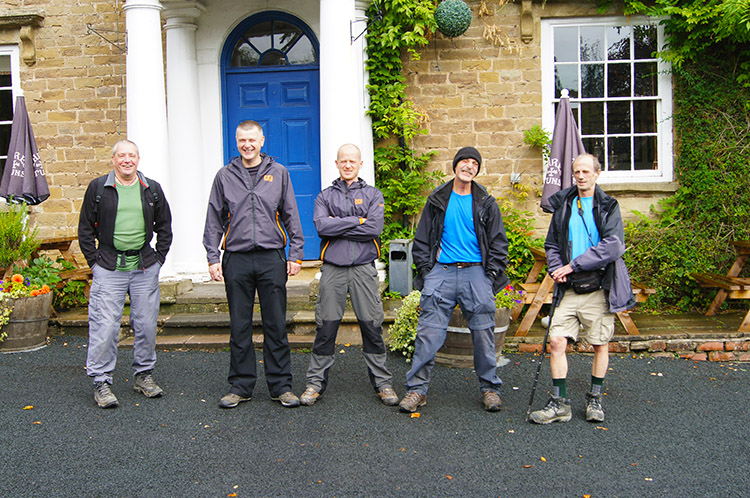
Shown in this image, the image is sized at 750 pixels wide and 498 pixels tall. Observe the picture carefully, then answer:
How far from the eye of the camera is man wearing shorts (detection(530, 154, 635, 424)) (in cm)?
432

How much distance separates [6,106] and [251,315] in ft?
19.5

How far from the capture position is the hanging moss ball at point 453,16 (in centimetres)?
730

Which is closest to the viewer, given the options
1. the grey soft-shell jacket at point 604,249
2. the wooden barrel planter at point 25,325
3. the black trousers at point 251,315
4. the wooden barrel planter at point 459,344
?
the grey soft-shell jacket at point 604,249

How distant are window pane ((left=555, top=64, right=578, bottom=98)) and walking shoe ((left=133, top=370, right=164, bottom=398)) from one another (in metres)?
5.70

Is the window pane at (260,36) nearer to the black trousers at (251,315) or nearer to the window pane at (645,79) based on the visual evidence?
the black trousers at (251,315)

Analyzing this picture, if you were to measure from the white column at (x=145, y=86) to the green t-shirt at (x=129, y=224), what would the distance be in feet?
6.68

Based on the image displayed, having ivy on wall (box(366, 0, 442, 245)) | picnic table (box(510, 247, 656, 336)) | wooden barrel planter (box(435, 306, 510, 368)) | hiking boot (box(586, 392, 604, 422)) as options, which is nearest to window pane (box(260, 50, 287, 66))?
ivy on wall (box(366, 0, 442, 245))

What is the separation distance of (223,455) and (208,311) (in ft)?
10.4

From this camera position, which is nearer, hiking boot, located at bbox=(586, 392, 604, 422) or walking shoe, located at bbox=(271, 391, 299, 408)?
hiking boot, located at bbox=(586, 392, 604, 422)

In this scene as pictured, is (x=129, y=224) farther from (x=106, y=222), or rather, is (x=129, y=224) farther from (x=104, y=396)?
(x=104, y=396)

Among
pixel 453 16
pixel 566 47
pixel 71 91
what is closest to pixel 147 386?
pixel 71 91

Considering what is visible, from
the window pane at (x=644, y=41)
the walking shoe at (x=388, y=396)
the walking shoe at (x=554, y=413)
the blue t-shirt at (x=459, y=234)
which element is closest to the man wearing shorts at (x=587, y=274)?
the walking shoe at (x=554, y=413)

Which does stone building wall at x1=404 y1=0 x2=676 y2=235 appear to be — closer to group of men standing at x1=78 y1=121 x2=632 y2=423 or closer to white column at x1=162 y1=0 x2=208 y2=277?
white column at x1=162 y1=0 x2=208 y2=277

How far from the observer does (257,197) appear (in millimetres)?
4629
